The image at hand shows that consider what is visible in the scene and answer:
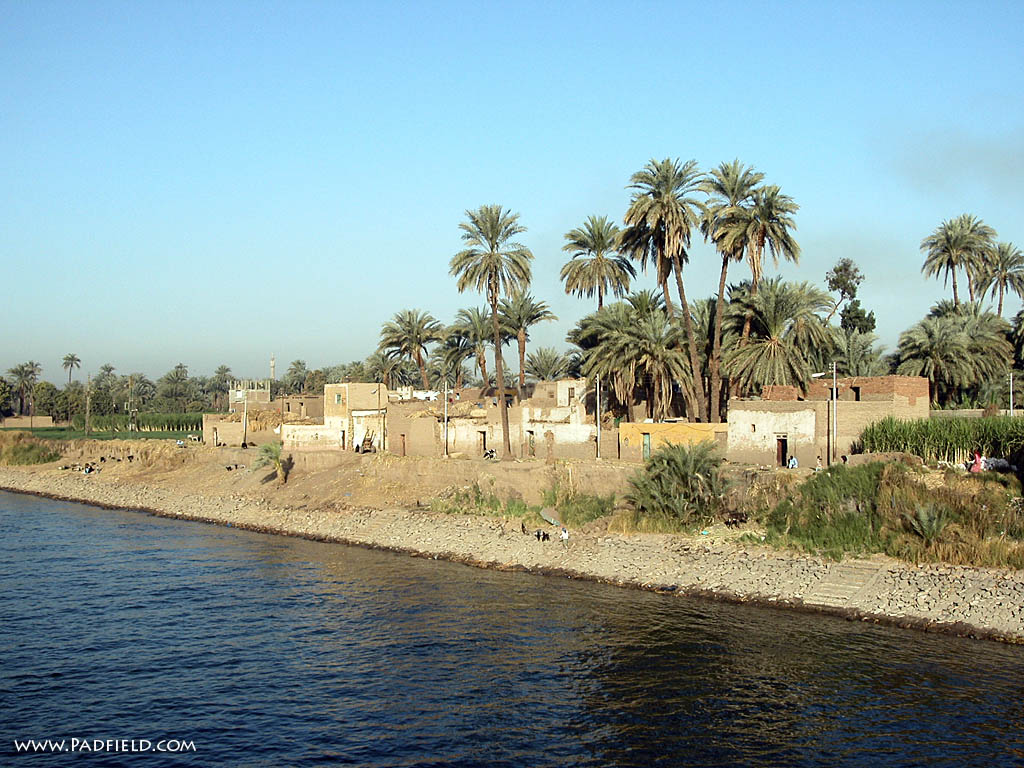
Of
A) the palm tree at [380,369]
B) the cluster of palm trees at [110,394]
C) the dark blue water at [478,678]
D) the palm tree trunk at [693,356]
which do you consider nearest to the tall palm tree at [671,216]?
the palm tree trunk at [693,356]

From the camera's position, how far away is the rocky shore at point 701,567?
2988cm

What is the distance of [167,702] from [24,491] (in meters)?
64.3

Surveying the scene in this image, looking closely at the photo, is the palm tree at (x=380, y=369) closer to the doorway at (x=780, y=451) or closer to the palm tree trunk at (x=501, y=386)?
the palm tree trunk at (x=501, y=386)

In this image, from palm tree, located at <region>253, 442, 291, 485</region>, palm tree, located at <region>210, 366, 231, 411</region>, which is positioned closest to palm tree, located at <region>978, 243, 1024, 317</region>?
palm tree, located at <region>253, 442, 291, 485</region>

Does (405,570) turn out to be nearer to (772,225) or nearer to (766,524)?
(766,524)

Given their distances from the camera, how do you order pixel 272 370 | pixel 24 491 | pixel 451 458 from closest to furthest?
pixel 451 458 → pixel 24 491 → pixel 272 370

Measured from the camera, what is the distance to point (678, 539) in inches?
1556

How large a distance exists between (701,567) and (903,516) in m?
7.87

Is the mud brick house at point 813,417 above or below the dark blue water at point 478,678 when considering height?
above

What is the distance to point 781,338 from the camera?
53688 mm

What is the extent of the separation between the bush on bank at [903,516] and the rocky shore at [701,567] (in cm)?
79

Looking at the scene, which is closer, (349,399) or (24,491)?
(349,399)

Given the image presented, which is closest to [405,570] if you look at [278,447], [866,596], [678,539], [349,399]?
[678,539]

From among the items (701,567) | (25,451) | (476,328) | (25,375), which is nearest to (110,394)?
(25,375)
